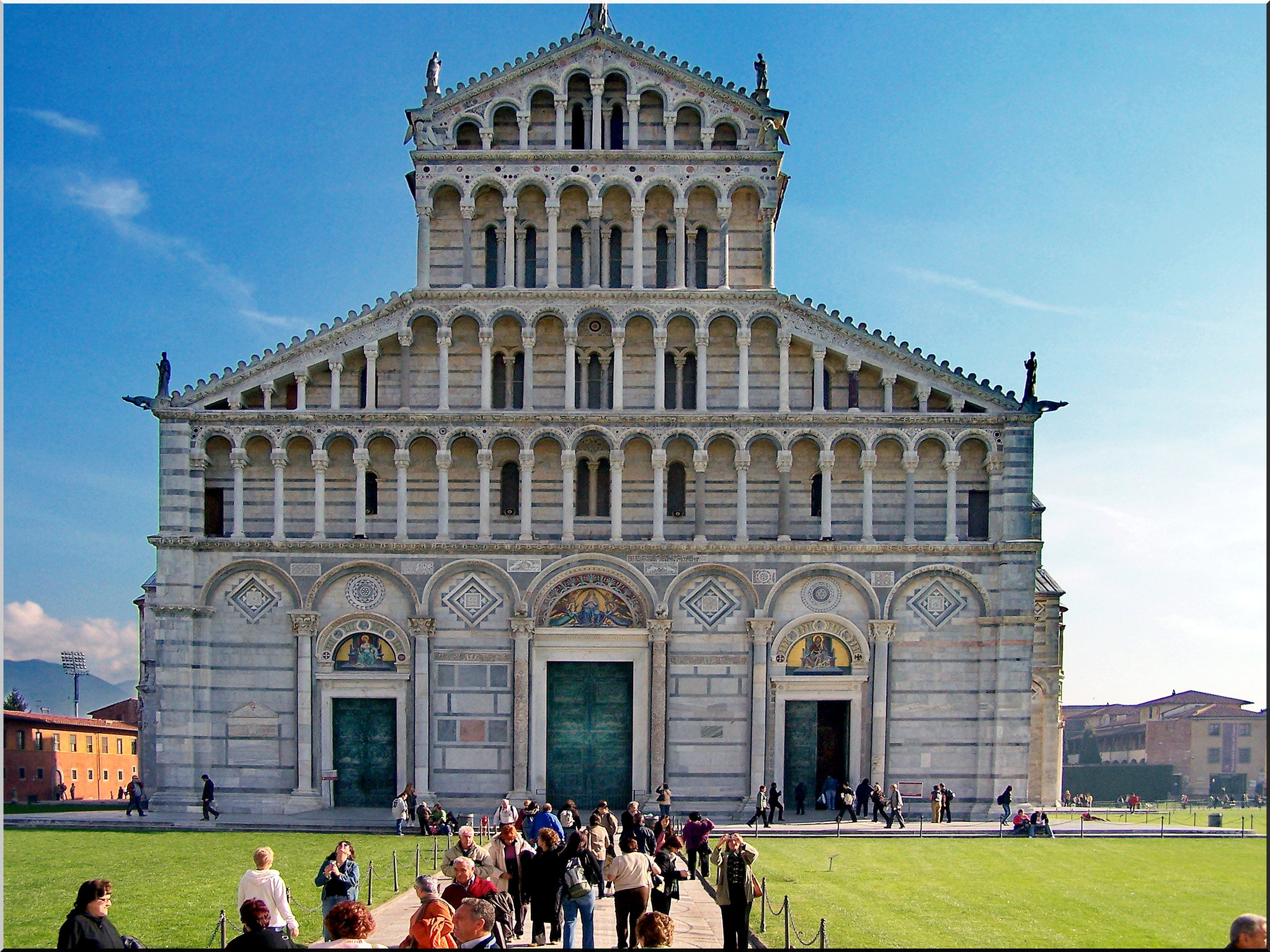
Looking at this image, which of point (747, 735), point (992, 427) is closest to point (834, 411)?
point (992, 427)

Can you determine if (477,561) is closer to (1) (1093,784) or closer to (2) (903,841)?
(2) (903,841)

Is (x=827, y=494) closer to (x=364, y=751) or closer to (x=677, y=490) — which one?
(x=677, y=490)

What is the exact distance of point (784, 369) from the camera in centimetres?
3195

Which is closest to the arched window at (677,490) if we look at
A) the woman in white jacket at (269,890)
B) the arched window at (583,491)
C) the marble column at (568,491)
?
the arched window at (583,491)

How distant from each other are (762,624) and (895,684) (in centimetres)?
389

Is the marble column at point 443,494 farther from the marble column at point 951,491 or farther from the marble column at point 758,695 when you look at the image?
the marble column at point 951,491

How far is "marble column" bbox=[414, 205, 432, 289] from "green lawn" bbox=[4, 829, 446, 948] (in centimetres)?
1502

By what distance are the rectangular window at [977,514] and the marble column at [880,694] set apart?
3557 mm

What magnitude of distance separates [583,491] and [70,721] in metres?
39.0

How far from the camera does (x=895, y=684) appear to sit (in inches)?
1230

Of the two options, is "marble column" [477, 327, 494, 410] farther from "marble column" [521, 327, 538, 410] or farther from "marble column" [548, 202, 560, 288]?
"marble column" [548, 202, 560, 288]

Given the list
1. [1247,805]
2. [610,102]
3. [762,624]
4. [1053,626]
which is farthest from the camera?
[1247,805]

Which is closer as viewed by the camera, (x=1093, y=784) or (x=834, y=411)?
(x=834, y=411)

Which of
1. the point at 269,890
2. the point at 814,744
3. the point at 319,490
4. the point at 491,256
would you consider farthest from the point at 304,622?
the point at 269,890
